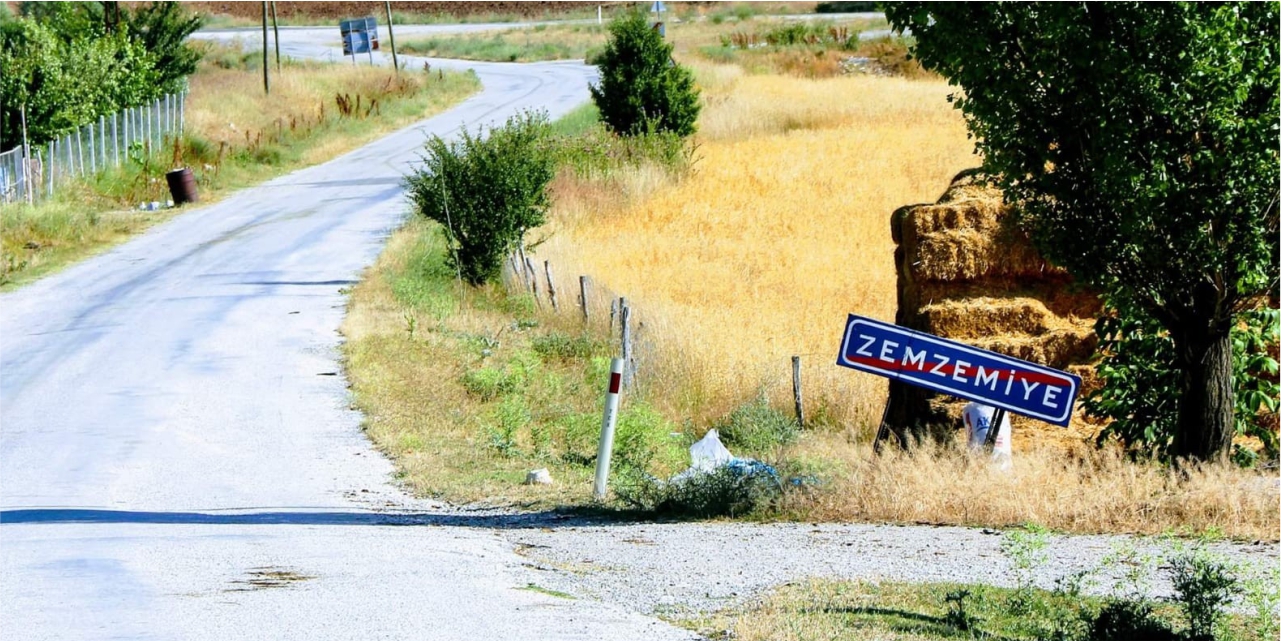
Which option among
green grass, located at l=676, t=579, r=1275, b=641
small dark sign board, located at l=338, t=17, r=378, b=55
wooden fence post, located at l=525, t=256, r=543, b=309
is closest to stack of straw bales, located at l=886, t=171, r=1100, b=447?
green grass, located at l=676, t=579, r=1275, b=641

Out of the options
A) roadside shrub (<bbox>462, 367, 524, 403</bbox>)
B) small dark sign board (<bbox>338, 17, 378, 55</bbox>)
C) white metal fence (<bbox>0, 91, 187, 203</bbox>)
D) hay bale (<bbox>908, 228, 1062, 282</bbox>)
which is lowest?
roadside shrub (<bbox>462, 367, 524, 403</bbox>)

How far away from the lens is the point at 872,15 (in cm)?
9306

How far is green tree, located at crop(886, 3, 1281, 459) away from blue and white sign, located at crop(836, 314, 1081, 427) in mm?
1198

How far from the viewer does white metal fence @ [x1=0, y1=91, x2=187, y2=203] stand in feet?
101

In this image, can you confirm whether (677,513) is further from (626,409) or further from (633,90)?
(633,90)

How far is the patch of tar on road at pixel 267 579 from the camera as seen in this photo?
8750 mm

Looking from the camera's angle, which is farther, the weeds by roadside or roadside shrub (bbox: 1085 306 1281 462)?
roadside shrub (bbox: 1085 306 1281 462)

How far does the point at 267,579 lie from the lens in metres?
8.99

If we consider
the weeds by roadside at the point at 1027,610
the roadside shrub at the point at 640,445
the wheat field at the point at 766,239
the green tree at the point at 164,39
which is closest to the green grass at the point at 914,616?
the weeds by roadside at the point at 1027,610

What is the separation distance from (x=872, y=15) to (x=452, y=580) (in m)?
87.8

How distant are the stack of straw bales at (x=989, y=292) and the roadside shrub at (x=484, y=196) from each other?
8873mm

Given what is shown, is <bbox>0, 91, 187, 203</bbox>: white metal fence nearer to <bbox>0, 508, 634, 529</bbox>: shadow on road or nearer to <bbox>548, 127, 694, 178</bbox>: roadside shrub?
<bbox>548, 127, 694, 178</bbox>: roadside shrub

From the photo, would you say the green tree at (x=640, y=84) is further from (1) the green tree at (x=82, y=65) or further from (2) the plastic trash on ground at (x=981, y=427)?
(2) the plastic trash on ground at (x=981, y=427)

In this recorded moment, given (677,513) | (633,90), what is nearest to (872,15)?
(633,90)
